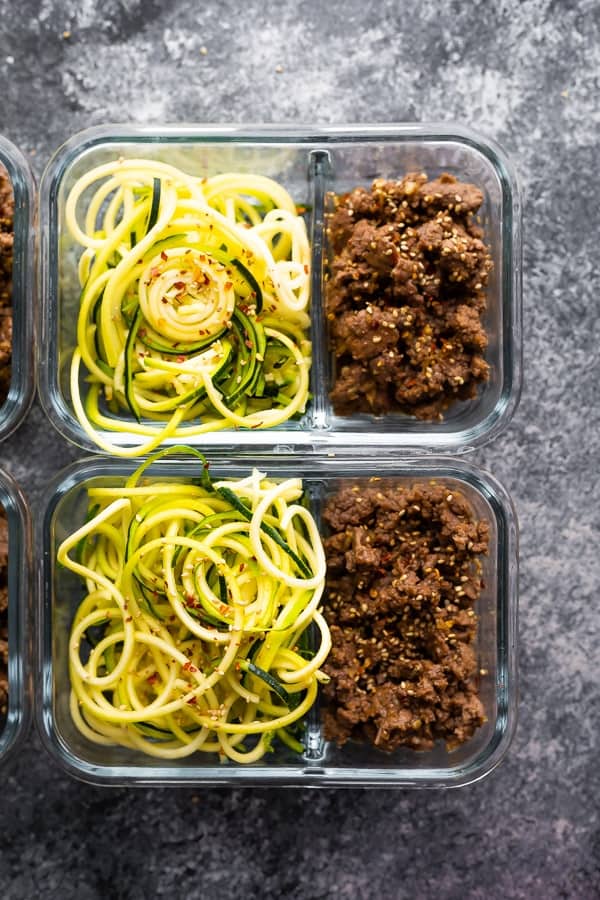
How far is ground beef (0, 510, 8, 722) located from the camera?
2.25 meters

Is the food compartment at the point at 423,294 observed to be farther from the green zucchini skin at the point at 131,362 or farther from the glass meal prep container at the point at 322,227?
the green zucchini skin at the point at 131,362

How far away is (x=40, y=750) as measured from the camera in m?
2.54

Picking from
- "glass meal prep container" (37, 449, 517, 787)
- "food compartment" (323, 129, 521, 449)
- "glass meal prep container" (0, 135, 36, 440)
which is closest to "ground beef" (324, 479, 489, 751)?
"glass meal prep container" (37, 449, 517, 787)

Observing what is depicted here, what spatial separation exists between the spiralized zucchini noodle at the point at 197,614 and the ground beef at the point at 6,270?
1.33 feet

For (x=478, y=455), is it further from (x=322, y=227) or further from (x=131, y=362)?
(x=131, y=362)

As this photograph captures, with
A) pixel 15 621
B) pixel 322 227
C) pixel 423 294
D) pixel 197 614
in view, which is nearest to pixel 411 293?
pixel 423 294

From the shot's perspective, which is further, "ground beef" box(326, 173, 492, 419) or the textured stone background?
the textured stone background

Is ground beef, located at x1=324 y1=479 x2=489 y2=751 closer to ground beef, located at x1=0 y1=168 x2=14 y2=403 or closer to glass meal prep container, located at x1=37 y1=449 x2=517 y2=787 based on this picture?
glass meal prep container, located at x1=37 y1=449 x2=517 y2=787

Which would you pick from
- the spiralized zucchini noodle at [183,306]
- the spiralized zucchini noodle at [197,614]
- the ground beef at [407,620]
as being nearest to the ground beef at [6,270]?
the spiralized zucchini noodle at [183,306]

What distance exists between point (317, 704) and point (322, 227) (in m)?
1.24

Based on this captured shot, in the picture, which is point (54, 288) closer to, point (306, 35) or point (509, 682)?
point (306, 35)

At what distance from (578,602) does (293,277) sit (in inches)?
48.8

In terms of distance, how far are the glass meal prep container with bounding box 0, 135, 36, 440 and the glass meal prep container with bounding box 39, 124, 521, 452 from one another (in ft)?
0.13

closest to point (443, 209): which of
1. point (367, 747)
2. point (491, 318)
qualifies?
point (491, 318)
